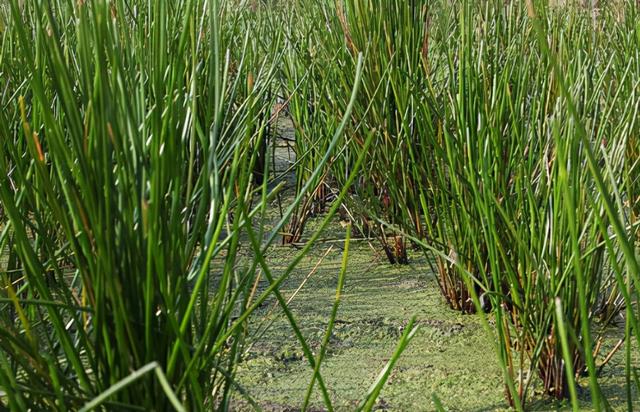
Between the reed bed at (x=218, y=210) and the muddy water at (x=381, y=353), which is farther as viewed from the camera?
the muddy water at (x=381, y=353)

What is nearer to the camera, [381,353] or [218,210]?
[218,210]

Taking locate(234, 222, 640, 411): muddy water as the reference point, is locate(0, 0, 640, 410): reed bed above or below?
above

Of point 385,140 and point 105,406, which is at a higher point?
point 385,140

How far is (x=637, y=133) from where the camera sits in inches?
82.4

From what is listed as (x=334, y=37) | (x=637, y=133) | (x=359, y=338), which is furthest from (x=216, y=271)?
(x=637, y=133)

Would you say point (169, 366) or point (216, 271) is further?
point (216, 271)

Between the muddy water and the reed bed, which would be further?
the muddy water

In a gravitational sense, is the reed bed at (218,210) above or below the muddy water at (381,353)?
above

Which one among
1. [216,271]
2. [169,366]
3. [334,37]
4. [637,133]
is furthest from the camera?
[334,37]

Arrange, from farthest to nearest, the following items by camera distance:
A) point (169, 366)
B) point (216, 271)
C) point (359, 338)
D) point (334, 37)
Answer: point (334, 37) < point (216, 271) < point (359, 338) < point (169, 366)

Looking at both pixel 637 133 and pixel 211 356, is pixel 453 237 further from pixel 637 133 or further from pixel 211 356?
pixel 211 356

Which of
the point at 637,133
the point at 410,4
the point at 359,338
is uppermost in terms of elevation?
the point at 410,4

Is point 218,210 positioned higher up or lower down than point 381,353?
higher up

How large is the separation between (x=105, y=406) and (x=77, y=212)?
0.66ft
